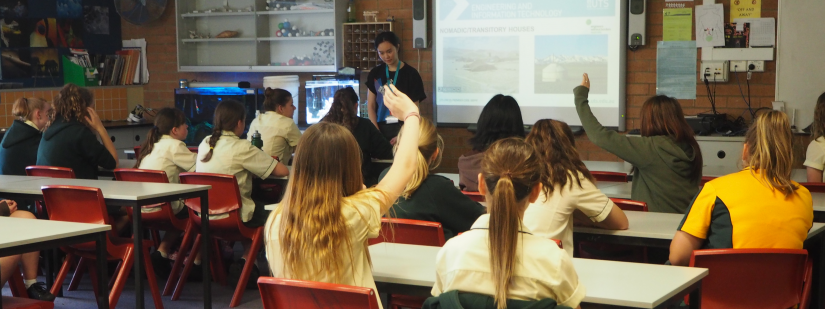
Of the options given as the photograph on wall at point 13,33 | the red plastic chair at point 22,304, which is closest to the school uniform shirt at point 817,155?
the red plastic chair at point 22,304

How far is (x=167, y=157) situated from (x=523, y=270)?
11.4 feet

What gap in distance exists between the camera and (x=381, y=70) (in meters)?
6.53

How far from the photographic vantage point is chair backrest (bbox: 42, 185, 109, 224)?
11.8 feet

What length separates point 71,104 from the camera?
15.6ft

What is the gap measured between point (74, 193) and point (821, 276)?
3.19m

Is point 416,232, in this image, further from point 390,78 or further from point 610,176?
point 390,78

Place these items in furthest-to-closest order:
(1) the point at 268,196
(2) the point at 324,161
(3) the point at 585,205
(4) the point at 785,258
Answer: (1) the point at 268,196
(3) the point at 585,205
(4) the point at 785,258
(2) the point at 324,161

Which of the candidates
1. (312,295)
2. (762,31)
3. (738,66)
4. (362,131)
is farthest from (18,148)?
(762,31)

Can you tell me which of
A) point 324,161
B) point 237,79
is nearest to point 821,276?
point 324,161

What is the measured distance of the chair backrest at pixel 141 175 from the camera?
172 inches

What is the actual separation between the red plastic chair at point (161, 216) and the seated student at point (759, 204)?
2860 mm

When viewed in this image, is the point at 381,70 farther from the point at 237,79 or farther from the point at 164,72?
the point at 164,72

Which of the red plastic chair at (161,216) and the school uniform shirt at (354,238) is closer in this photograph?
the school uniform shirt at (354,238)

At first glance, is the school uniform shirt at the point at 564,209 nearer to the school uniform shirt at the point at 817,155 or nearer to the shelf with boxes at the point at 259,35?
the school uniform shirt at the point at 817,155
